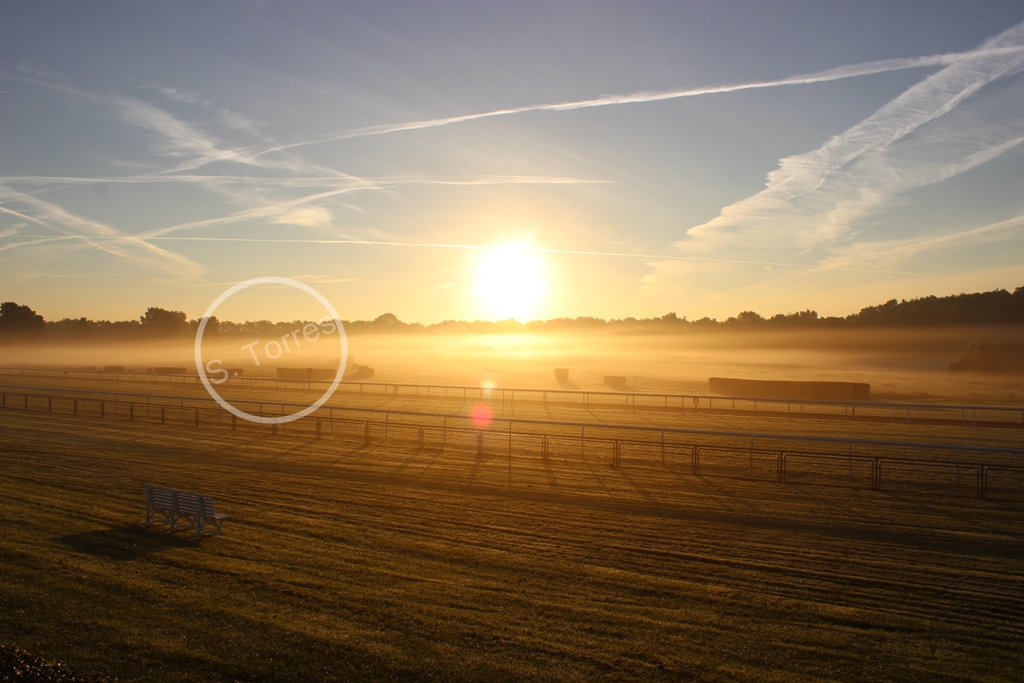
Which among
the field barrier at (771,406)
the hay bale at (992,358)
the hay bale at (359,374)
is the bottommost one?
the field barrier at (771,406)

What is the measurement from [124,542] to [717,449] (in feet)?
51.2

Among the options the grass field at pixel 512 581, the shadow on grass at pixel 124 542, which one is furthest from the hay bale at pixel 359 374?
the shadow on grass at pixel 124 542

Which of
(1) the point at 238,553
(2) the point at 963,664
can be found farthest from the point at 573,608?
(1) the point at 238,553

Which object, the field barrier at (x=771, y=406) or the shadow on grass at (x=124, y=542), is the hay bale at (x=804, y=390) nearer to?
the field barrier at (x=771, y=406)

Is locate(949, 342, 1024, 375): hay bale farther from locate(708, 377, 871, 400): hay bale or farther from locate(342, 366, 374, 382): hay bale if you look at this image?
locate(342, 366, 374, 382): hay bale

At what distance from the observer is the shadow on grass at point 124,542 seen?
30.6ft

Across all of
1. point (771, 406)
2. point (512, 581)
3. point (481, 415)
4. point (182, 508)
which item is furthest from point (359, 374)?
point (512, 581)

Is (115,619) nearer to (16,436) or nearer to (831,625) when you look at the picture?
(831,625)

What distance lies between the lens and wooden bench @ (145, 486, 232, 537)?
397 inches

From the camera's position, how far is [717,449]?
19.2m

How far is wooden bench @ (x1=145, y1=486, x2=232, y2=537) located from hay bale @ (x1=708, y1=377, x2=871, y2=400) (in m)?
38.8

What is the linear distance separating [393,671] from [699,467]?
509 inches

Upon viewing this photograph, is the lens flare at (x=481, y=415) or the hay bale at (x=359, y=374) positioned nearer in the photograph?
the lens flare at (x=481, y=415)

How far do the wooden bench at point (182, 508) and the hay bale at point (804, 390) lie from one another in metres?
38.8
